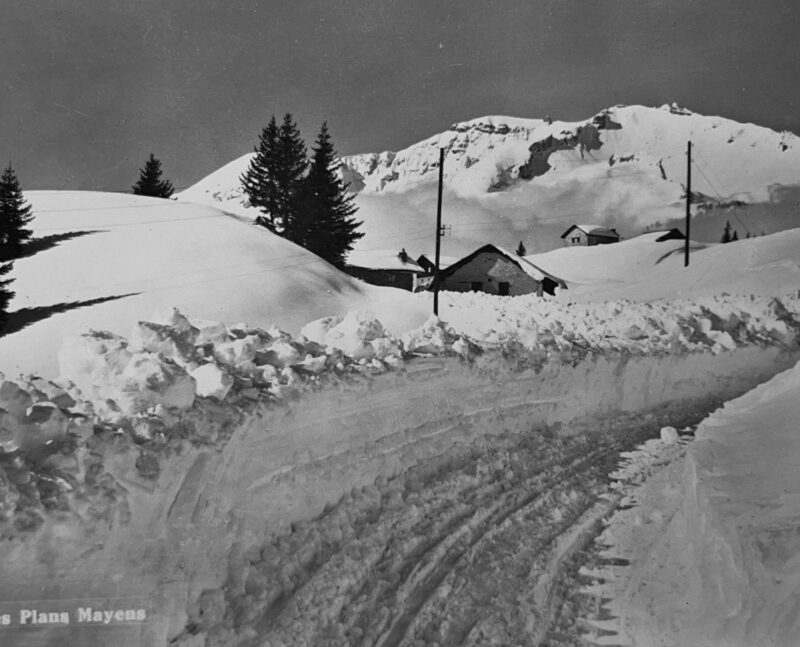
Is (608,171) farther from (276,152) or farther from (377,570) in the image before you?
(377,570)

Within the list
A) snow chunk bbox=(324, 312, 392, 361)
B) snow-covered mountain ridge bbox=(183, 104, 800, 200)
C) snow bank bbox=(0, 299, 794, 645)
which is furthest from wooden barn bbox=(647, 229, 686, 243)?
snow chunk bbox=(324, 312, 392, 361)

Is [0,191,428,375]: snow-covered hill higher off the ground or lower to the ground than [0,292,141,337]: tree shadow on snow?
higher

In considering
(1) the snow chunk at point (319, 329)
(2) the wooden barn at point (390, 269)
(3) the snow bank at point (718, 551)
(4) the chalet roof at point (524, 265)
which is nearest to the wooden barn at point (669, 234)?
(4) the chalet roof at point (524, 265)

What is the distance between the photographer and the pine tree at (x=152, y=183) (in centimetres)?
434

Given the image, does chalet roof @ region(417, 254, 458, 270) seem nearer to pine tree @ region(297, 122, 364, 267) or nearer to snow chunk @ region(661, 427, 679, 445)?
pine tree @ region(297, 122, 364, 267)

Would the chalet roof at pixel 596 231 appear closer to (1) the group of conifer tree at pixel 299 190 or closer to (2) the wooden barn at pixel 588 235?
(2) the wooden barn at pixel 588 235

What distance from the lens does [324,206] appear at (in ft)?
20.1

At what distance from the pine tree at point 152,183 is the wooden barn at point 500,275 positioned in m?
4.92

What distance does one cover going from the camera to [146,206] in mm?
4426

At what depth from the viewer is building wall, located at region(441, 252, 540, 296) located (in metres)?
8.39

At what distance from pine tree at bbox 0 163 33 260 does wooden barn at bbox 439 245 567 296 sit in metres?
5.97

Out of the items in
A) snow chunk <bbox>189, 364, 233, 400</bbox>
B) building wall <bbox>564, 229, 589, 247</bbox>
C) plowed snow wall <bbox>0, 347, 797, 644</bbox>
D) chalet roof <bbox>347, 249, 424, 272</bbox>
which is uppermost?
building wall <bbox>564, 229, 589, 247</bbox>

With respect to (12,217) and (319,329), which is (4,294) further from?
(319,329)

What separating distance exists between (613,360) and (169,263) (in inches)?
202
